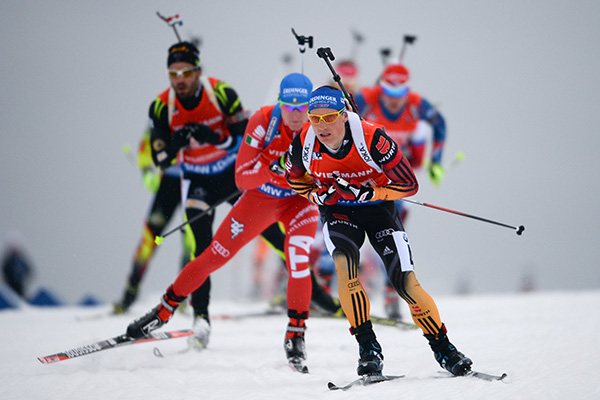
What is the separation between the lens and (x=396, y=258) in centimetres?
362

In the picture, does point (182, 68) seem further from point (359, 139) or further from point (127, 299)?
point (127, 299)

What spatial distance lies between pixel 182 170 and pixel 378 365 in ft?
10.3

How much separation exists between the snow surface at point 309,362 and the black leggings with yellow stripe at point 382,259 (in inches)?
16.4

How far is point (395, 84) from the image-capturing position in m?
7.50

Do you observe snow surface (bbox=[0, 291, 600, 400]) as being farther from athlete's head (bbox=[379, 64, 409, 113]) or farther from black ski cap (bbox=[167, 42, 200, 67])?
athlete's head (bbox=[379, 64, 409, 113])

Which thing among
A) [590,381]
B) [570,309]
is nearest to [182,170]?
[590,381]

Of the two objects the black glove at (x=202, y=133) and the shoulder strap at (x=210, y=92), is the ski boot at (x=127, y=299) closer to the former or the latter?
the black glove at (x=202, y=133)

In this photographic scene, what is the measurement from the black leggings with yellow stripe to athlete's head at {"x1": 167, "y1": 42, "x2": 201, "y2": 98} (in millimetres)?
2343

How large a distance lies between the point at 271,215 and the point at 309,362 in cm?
114

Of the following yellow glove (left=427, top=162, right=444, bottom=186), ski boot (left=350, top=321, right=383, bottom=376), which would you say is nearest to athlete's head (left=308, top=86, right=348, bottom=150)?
ski boot (left=350, top=321, right=383, bottom=376)

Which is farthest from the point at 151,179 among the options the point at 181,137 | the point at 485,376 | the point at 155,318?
the point at 485,376

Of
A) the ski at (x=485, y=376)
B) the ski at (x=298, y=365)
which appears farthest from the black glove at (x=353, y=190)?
the ski at (x=298, y=365)

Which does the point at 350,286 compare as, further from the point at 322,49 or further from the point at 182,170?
the point at 182,170

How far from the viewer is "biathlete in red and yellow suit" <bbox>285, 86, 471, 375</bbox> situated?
3576 mm
